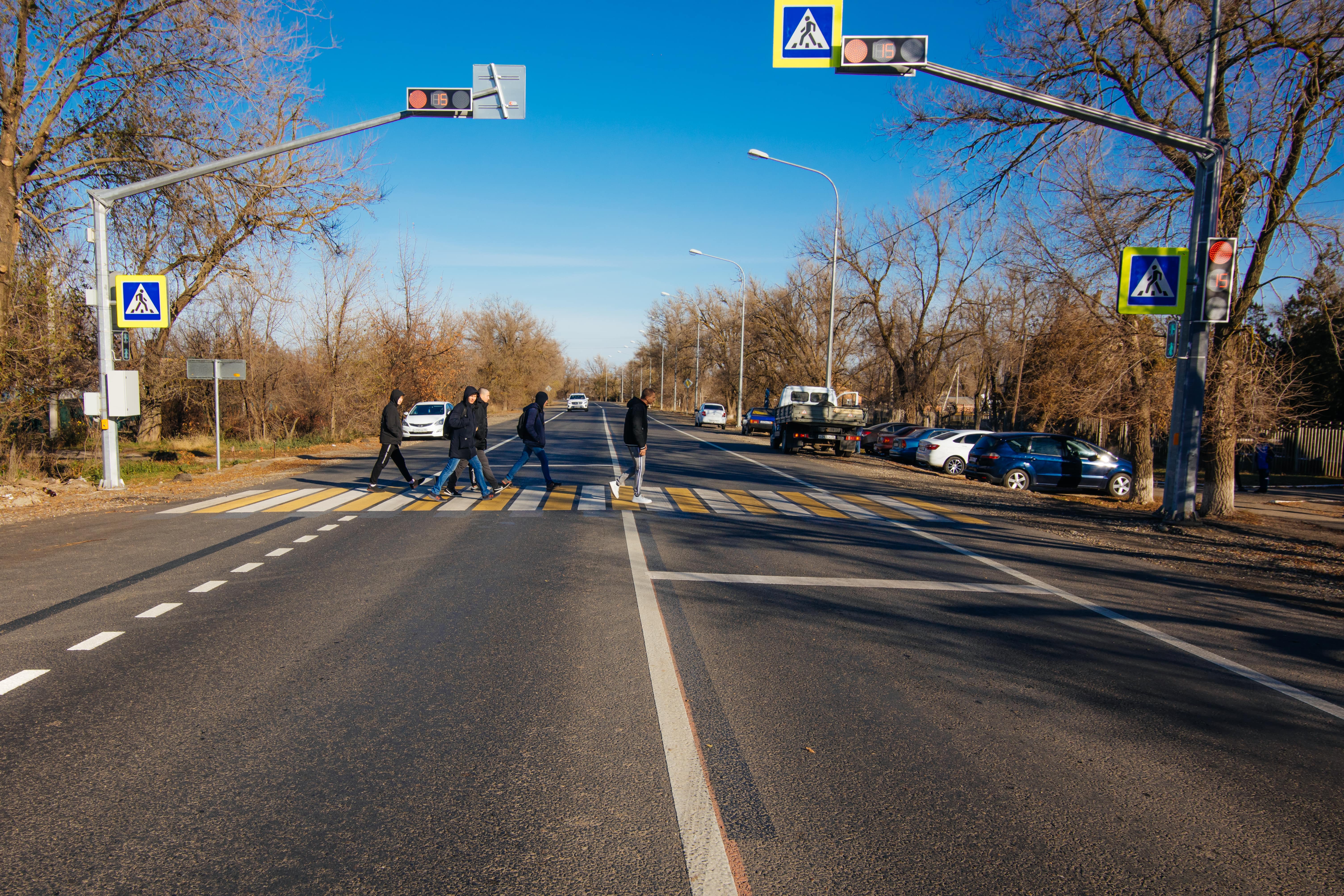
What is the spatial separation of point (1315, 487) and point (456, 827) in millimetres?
32823

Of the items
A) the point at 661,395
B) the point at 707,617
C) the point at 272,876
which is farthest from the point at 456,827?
the point at 661,395

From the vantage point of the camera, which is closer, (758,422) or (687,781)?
(687,781)

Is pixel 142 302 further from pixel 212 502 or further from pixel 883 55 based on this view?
pixel 883 55

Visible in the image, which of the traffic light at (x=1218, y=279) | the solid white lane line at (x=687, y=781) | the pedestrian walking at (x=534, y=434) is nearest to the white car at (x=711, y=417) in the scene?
the pedestrian walking at (x=534, y=434)

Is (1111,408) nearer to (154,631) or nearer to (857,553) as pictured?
(857,553)

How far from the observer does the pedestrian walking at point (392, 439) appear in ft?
48.0

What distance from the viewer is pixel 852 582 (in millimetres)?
7828

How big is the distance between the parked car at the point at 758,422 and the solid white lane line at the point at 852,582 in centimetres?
3634

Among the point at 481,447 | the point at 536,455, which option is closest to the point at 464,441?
the point at 481,447

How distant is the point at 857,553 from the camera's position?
9414 mm

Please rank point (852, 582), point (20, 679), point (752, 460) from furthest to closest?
point (752, 460)
point (852, 582)
point (20, 679)

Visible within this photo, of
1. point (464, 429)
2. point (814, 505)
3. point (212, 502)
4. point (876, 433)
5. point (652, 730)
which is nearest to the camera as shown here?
point (652, 730)

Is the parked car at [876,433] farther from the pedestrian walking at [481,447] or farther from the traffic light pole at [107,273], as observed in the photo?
the traffic light pole at [107,273]

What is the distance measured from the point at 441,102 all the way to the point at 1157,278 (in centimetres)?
1079
